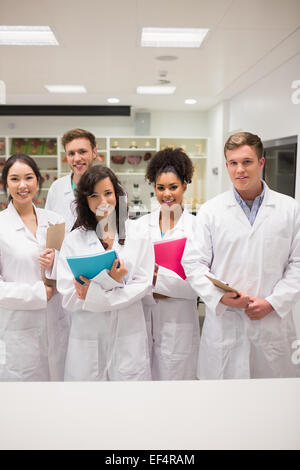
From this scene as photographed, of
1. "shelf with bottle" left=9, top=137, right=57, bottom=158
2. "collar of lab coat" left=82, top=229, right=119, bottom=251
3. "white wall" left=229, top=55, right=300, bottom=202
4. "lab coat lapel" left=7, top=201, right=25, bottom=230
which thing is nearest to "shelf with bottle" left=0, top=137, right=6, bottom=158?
"shelf with bottle" left=9, top=137, right=57, bottom=158

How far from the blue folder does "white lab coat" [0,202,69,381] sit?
0.78ft

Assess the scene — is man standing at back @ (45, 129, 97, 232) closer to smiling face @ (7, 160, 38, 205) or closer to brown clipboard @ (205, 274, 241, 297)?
smiling face @ (7, 160, 38, 205)

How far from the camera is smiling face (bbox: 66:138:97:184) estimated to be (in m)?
1.50

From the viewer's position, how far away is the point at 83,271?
3.76 feet

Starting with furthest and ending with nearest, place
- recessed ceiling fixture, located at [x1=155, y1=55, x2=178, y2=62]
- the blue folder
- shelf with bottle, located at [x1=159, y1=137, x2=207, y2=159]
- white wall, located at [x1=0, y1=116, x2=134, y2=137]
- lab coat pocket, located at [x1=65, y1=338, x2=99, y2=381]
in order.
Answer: recessed ceiling fixture, located at [x1=155, y1=55, x2=178, y2=62]
shelf with bottle, located at [x1=159, y1=137, x2=207, y2=159]
white wall, located at [x1=0, y1=116, x2=134, y2=137]
lab coat pocket, located at [x1=65, y1=338, x2=99, y2=381]
the blue folder

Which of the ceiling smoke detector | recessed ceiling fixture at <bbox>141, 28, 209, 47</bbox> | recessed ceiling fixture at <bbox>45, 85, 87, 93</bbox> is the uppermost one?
recessed ceiling fixture at <bbox>141, 28, 209, 47</bbox>

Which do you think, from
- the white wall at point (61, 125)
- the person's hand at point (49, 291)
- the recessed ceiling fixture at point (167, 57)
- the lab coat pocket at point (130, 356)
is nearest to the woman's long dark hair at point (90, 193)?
the person's hand at point (49, 291)

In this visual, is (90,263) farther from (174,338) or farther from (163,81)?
(163,81)

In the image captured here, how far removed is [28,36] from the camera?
1661mm

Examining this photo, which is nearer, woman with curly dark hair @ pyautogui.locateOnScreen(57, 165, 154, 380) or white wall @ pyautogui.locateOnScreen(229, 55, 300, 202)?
woman with curly dark hair @ pyautogui.locateOnScreen(57, 165, 154, 380)

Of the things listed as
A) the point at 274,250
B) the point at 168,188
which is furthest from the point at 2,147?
the point at 274,250
